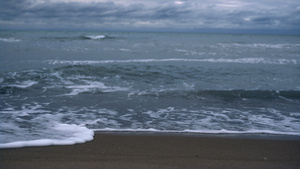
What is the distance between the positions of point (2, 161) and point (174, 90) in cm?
703

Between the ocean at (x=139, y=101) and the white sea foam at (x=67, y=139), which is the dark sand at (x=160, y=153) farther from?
the ocean at (x=139, y=101)

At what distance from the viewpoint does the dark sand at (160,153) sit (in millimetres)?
3838

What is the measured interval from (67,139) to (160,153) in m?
1.80

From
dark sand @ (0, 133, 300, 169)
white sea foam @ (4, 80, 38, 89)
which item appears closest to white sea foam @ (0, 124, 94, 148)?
dark sand @ (0, 133, 300, 169)

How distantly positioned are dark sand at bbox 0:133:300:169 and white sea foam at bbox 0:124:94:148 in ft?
0.50

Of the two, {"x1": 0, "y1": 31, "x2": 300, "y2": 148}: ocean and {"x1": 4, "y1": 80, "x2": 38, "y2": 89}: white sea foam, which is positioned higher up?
{"x1": 4, "y1": 80, "x2": 38, "y2": 89}: white sea foam

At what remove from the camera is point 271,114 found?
731 centimetres

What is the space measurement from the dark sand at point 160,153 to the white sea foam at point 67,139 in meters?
0.15

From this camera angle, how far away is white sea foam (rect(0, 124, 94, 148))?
14.6 ft

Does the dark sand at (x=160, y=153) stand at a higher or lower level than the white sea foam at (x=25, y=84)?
lower

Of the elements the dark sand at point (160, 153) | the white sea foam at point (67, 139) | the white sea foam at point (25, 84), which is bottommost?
the dark sand at point (160, 153)

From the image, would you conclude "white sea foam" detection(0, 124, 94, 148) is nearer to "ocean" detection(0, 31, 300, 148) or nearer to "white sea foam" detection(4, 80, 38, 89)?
"ocean" detection(0, 31, 300, 148)

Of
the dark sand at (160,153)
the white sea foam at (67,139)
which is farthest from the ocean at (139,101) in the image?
the dark sand at (160,153)

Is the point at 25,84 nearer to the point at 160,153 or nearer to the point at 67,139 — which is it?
the point at 67,139
